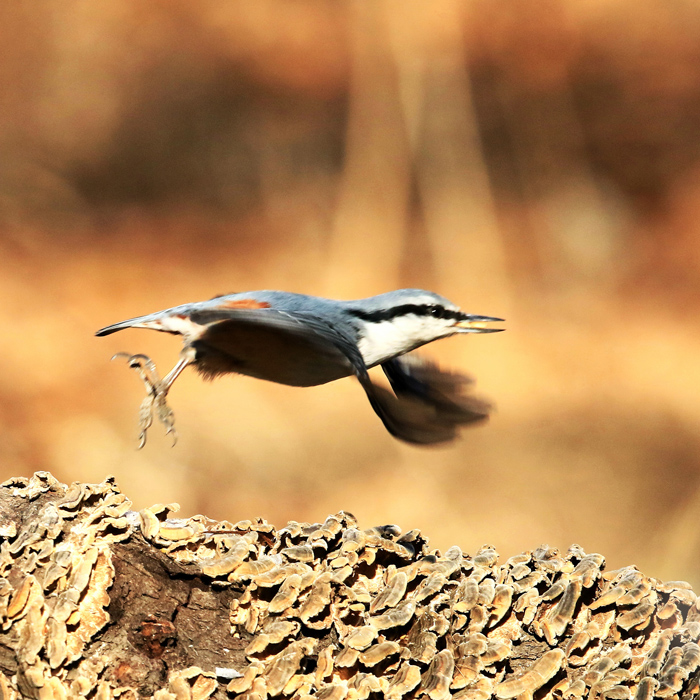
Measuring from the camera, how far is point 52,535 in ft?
2.31

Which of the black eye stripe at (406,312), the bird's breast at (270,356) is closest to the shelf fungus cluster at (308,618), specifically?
the bird's breast at (270,356)

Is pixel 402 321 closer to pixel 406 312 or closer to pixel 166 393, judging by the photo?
pixel 406 312

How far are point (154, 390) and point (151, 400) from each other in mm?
19

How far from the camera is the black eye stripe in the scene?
1020 mm

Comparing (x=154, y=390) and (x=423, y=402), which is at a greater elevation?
(x=423, y=402)

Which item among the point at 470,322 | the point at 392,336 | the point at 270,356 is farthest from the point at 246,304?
the point at 470,322

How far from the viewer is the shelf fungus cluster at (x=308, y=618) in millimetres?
646

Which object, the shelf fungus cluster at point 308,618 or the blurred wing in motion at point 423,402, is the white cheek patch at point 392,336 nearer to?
the blurred wing in motion at point 423,402

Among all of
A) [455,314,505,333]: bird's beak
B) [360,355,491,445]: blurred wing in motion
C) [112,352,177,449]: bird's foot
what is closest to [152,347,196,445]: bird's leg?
[112,352,177,449]: bird's foot

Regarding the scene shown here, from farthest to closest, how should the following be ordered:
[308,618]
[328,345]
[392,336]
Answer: [392,336] < [328,345] < [308,618]

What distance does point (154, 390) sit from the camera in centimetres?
89

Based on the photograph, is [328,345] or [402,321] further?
[402,321]

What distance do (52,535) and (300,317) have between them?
0.36m

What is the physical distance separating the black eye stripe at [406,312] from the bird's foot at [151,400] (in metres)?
0.29
